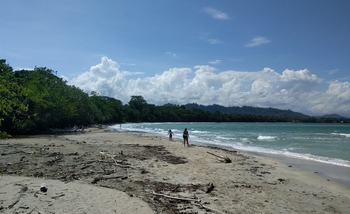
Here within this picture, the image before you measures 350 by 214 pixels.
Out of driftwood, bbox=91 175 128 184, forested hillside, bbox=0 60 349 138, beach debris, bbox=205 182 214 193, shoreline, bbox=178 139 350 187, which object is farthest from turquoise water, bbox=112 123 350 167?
forested hillside, bbox=0 60 349 138

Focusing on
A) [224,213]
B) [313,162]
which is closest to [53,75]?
[313,162]

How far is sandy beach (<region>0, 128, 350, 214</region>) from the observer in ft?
29.8

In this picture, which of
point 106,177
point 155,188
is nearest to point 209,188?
point 155,188

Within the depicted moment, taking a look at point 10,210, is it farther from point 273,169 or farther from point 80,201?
point 273,169

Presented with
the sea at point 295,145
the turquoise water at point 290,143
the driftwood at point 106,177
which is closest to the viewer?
the driftwood at point 106,177

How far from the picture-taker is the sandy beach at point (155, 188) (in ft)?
29.8

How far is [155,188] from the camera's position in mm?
11320

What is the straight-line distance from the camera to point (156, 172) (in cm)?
1477

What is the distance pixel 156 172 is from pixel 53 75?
79.3 meters

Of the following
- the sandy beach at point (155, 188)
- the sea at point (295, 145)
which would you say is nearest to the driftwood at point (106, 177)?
the sandy beach at point (155, 188)

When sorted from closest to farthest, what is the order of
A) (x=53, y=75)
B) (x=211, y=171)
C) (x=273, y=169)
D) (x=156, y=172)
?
(x=156, y=172) < (x=211, y=171) < (x=273, y=169) < (x=53, y=75)

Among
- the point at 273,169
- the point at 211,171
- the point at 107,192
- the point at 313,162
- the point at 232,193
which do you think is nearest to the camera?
the point at 107,192

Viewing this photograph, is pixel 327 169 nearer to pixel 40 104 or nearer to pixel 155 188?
pixel 155 188

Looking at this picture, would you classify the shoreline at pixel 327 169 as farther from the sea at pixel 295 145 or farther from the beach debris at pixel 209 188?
the beach debris at pixel 209 188
